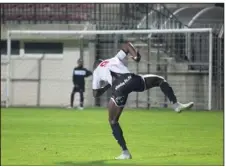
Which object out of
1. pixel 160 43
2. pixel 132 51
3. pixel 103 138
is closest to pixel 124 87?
pixel 132 51

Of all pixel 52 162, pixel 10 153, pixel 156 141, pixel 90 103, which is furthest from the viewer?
pixel 90 103

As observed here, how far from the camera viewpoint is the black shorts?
521 inches

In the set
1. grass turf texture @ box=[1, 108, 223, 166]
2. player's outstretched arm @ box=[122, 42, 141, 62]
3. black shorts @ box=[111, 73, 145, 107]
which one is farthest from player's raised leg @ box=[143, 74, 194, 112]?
grass turf texture @ box=[1, 108, 223, 166]

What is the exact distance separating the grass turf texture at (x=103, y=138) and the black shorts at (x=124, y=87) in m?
0.99

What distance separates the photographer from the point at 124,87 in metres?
13.3

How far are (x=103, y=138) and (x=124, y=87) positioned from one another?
5038 millimetres

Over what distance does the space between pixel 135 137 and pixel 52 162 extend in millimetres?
5576

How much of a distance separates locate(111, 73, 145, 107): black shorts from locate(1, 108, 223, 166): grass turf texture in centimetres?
99

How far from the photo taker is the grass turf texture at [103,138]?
1359 centimetres

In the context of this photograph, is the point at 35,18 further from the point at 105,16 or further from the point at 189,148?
the point at 189,148

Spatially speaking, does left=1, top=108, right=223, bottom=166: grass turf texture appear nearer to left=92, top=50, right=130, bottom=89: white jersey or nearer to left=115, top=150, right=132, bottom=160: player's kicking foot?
left=115, top=150, right=132, bottom=160: player's kicking foot

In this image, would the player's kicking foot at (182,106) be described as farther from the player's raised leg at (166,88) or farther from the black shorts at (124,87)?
the black shorts at (124,87)

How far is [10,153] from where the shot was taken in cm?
1447

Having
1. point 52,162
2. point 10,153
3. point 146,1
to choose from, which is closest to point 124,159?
point 52,162
